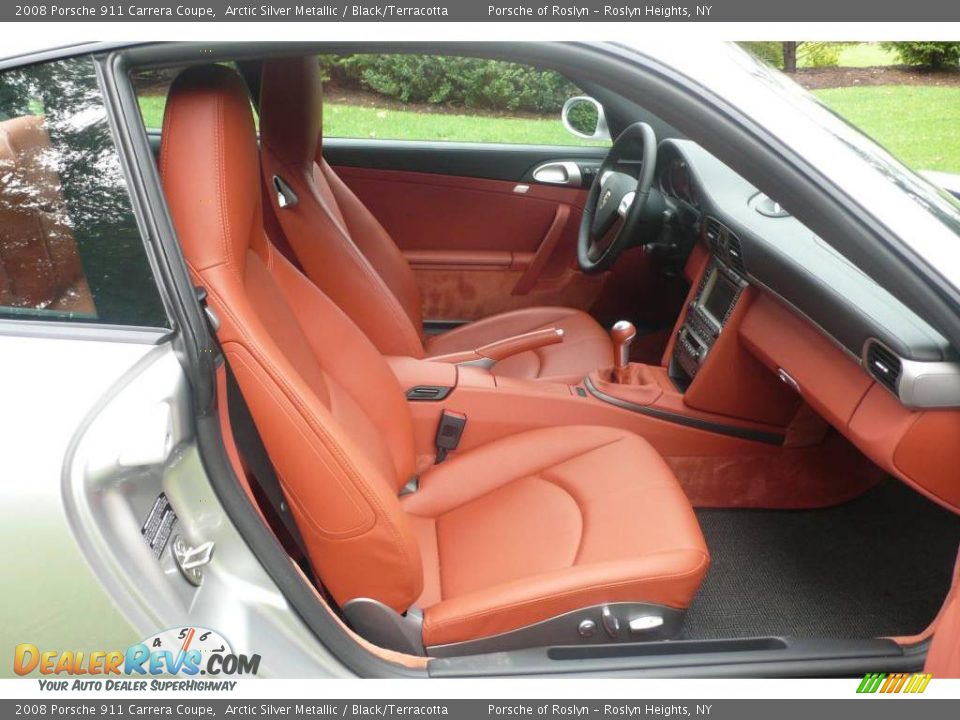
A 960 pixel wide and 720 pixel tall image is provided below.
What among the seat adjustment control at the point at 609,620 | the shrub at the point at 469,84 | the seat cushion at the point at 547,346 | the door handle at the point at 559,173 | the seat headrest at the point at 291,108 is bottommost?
the seat cushion at the point at 547,346

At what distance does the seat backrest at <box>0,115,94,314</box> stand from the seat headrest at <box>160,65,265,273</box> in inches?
5.9

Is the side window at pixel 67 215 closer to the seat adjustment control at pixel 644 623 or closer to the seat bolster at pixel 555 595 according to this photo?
the seat bolster at pixel 555 595

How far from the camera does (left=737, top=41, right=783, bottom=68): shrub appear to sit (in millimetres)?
1415

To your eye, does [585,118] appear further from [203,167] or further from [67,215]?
[67,215]

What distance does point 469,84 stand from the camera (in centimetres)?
292

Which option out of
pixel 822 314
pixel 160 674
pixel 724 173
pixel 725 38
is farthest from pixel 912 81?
pixel 160 674

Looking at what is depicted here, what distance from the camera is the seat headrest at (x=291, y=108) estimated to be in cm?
180

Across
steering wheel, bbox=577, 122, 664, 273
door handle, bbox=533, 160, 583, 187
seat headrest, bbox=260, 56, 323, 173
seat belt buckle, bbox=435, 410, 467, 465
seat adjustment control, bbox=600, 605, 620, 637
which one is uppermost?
seat headrest, bbox=260, 56, 323, 173

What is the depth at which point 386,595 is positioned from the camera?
1366 millimetres

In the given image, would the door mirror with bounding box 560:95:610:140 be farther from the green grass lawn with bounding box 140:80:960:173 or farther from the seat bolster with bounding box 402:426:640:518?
the seat bolster with bounding box 402:426:640:518

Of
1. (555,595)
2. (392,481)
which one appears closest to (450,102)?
(392,481)

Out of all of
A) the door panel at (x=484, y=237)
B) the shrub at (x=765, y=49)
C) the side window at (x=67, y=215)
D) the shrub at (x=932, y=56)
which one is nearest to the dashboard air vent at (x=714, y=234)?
the shrub at (x=765, y=49)

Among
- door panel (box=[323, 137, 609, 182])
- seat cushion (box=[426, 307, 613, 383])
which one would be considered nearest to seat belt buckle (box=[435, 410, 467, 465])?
seat cushion (box=[426, 307, 613, 383])

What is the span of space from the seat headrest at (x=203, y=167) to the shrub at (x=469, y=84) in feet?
4.82
